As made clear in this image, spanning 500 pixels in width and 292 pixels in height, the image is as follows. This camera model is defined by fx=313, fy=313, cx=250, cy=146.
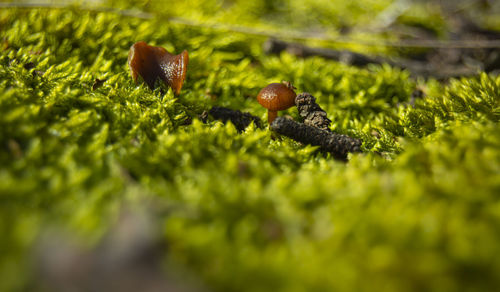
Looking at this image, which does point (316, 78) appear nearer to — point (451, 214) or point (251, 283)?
point (451, 214)

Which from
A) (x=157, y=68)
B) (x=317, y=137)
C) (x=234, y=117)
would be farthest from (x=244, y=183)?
(x=157, y=68)

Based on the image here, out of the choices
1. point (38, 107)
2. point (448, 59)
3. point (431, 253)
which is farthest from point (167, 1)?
point (431, 253)

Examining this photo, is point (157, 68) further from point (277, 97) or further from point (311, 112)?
point (311, 112)

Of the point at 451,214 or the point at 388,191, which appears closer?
the point at 451,214

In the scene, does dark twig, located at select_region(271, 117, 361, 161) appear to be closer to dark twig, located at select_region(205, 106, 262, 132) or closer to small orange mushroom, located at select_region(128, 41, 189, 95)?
dark twig, located at select_region(205, 106, 262, 132)

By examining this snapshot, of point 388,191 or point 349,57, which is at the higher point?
point 388,191

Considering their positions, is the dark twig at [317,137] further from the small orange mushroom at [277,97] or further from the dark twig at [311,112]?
the small orange mushroom at [277,97]

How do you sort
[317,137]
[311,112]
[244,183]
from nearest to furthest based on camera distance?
[244,183] < [317,137] < [311,112]

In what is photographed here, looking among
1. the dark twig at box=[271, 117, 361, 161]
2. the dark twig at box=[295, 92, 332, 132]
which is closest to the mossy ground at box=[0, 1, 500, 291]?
the dark twig at box=[271, 117, 361, 161]
